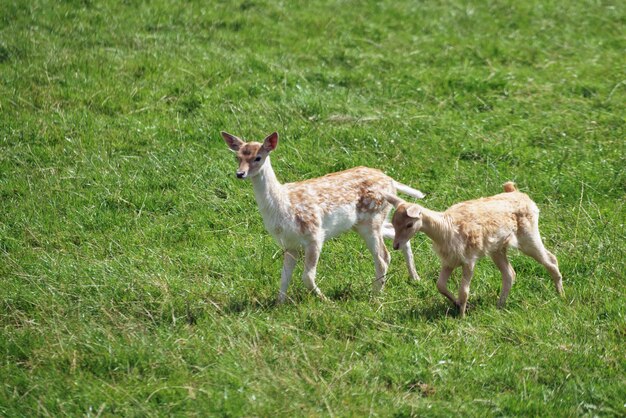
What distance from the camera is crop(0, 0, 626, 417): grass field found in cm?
725

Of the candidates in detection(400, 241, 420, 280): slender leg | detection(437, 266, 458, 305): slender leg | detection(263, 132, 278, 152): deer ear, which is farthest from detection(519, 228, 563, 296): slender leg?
detection(263, 132, 278, 152): deer ear

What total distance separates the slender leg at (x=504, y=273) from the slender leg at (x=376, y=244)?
1041 mm

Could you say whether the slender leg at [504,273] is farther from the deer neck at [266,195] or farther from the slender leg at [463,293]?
the deer neck at [266,195]

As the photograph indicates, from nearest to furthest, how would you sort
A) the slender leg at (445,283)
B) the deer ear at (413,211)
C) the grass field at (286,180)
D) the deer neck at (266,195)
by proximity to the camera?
1. the grass field at (286,180)
2. the deer ear at (413,211)
3. the slender leg at (445,283)
4. the deer neck at (266,195)

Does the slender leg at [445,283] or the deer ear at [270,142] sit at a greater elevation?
the deer ear at [270,142]

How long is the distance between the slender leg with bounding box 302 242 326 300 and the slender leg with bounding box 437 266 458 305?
3.37 feet

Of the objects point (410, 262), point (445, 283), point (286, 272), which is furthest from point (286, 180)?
point (445, 283)

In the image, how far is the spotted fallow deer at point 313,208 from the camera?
877 cm

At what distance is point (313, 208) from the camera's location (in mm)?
→ 8922

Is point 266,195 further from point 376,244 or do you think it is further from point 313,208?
point 376,244

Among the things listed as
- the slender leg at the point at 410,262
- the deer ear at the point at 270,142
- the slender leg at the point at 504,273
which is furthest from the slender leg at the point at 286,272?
the slender leg at the point at 504,273

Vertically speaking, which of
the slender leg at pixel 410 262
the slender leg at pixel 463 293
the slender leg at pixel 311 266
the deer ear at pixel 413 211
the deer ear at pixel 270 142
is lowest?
the slender leg at pixel 410 262

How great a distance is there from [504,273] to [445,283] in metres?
0.63

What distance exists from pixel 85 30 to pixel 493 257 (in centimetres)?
832
